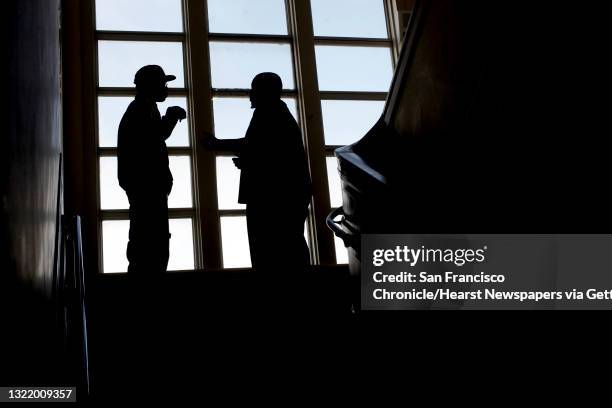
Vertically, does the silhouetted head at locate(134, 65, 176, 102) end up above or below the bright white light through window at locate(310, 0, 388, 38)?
below

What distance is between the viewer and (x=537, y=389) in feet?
7.81

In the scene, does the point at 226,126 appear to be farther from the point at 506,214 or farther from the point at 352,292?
the point at 506,214

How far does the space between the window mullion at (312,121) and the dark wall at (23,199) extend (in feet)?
14.9

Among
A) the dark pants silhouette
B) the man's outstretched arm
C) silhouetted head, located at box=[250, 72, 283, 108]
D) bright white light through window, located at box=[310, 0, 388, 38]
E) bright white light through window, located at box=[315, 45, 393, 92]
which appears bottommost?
the dark pants silhouette

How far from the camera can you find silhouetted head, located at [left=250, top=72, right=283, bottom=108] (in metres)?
4.45

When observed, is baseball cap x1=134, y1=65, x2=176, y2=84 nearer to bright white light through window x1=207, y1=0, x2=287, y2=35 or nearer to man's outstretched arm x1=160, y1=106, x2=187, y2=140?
man's outstretched arm x1=160, y1=106, x2=187, y2=140

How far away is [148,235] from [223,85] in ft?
8.07

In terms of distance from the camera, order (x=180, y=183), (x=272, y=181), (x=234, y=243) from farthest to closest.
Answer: (x=180, y=183)
(x=234, y=243)
(x=272, y=181)

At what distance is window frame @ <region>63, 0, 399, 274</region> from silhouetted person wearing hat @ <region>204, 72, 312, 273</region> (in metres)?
1.24

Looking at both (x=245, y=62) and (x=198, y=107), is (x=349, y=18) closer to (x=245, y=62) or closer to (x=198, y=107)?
(x=245, y=62)

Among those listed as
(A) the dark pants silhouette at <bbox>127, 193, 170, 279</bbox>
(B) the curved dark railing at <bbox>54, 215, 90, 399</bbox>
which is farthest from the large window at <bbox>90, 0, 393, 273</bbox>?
(B) the curved dark railing at <bbox>54, 215, 90, 399</bbox>

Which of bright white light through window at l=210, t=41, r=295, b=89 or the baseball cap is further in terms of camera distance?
bright white light through window at l=210, t=41, r=295, b=89

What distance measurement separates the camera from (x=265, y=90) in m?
4.45

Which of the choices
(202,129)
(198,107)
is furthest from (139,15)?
(202,129)
